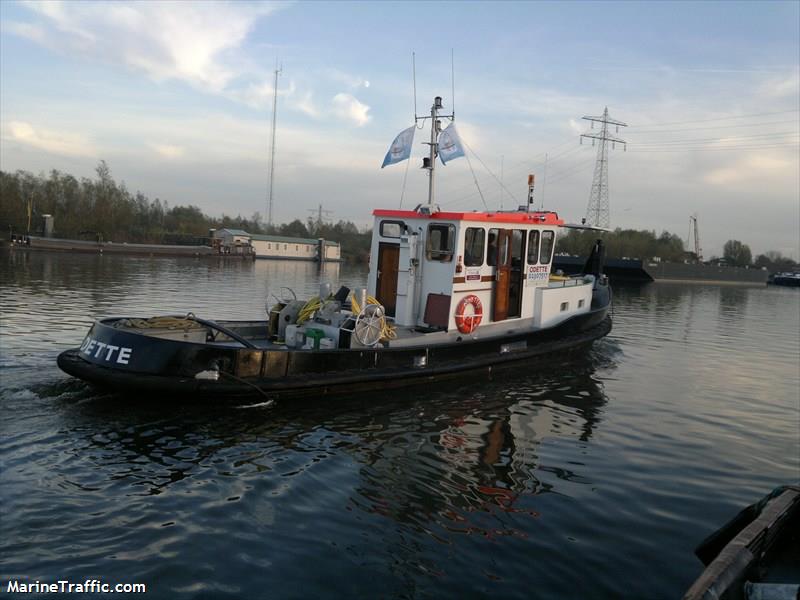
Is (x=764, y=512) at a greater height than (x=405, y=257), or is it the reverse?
(x=405, y=257)

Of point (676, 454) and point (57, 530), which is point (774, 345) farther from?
point (57, 530)

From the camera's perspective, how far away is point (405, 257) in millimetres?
11609

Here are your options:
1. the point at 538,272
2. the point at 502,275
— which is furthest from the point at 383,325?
the point at 538,272

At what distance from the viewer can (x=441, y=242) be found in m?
11.8

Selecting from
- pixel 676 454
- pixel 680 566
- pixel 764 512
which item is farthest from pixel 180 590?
pixel 676 454

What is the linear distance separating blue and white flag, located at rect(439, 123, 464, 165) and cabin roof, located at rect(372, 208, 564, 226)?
125 cm

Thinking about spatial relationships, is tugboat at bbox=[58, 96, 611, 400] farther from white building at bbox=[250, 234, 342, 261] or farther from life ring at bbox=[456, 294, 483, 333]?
white building at bbox=[250, 234, 342, 261]

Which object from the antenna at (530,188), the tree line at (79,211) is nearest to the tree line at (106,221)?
the tree line at (79,211)

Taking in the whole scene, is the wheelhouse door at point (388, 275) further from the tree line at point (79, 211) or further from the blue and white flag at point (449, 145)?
the tree line at point (79, 211)

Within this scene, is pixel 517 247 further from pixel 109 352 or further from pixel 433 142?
pixel 109 352

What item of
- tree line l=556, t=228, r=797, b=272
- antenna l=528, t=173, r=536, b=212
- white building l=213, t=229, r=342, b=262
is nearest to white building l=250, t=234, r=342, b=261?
white building l=213, t=229, r=342, b=262

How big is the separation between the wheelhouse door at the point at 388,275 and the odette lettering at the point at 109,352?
5.11 meters

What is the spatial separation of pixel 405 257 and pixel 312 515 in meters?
6.38

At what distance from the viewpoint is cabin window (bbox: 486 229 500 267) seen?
12.3 metres
